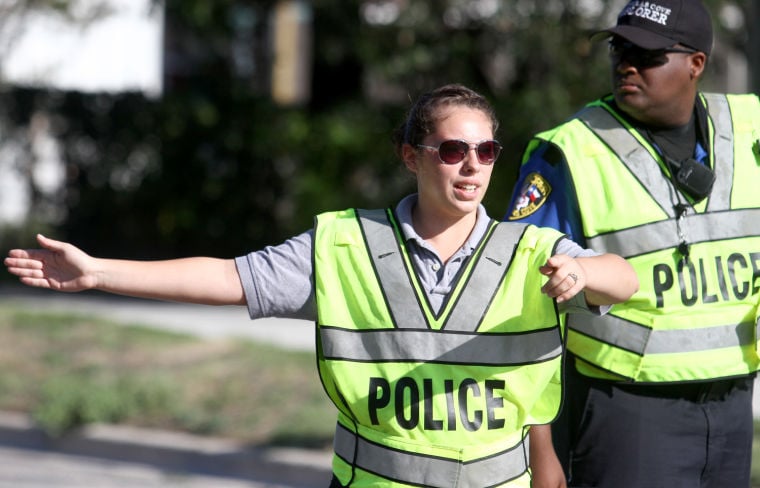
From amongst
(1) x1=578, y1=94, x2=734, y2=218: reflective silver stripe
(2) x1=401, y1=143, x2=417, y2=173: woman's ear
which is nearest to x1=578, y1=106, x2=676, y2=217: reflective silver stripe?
(1) x1=578, y1=94, x2=734, y2=218: reflective silver stripe

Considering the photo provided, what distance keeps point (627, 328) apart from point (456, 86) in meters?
0.91

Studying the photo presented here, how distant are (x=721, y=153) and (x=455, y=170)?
1.14 meters

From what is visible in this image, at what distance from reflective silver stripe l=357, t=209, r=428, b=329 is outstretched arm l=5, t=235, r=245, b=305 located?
14.9 inches

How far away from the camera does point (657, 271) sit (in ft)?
12.3

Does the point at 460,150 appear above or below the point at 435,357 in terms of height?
above

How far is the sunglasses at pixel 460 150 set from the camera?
3.12 m

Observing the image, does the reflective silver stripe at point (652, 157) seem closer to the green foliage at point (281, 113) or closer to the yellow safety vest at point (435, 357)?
the yellow safety vest at point (435, 357)

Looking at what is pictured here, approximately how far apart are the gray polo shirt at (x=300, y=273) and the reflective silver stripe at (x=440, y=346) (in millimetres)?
94

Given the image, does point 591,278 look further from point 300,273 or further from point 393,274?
point 300,273

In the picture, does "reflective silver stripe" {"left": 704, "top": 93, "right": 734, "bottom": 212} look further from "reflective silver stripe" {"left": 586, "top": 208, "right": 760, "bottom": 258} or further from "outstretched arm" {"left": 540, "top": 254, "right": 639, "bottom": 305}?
"outstretched arm" {"left": 540, "top": 254, "right": 639, "bottom": 305}

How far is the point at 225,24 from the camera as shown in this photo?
14.1 m

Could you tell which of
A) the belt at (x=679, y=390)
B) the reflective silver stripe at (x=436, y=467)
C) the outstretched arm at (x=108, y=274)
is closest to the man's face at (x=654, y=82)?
the belt at (x=679, y=390)

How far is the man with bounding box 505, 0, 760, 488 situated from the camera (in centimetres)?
373

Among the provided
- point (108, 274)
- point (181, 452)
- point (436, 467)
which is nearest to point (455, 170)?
point (436, 467)
